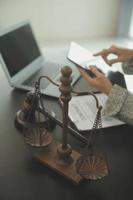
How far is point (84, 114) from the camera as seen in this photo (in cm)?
89

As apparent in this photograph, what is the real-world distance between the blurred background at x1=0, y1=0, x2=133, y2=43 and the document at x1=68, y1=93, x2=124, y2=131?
3.43 feet

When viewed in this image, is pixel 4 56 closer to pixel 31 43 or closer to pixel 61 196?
pixel 31 43

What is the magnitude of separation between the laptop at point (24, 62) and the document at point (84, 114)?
0.35 ft

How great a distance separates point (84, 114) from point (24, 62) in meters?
0.42

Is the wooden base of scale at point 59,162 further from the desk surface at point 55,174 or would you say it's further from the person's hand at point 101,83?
the person's hand at point 101,83

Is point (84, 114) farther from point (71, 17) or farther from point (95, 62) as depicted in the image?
point (71, 17)

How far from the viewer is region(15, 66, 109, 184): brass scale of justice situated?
0.61m

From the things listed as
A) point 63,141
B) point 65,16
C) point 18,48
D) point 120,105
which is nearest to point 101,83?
point 120,105

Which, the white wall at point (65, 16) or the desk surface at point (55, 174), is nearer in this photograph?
the desk surface at point (55, 174)

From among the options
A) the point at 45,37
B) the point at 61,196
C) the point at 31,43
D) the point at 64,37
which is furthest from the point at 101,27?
the point at 61,196

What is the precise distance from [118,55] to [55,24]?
856 millimetres

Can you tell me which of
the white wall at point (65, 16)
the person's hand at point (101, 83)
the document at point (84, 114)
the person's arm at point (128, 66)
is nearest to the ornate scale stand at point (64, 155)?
the document at point (84, 114)

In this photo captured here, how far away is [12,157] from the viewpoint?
0.72 m

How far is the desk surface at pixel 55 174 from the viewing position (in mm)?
622
